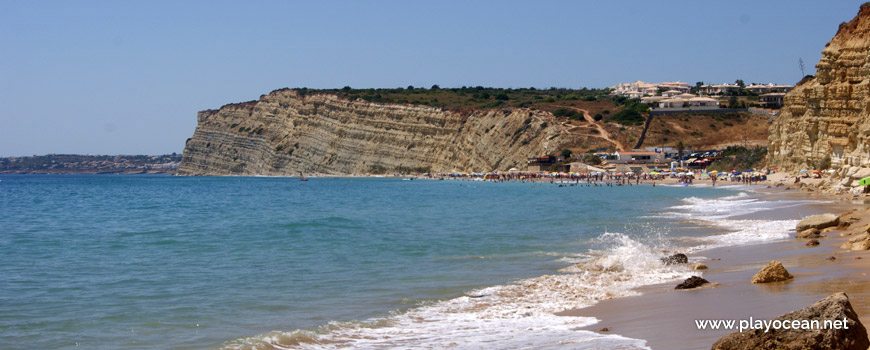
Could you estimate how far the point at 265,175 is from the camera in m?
109

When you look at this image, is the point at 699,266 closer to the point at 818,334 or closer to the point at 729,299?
the point at 729,299

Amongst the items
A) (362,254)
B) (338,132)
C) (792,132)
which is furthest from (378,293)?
(338,132)

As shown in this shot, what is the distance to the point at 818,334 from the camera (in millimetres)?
4578

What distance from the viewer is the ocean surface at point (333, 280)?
8.10 meters

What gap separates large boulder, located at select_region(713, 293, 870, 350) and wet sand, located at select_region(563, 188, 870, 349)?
1082mm

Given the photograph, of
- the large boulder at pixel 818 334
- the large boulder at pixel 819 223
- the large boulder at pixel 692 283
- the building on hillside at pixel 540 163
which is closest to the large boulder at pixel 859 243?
the large boulder at pixel 692 283

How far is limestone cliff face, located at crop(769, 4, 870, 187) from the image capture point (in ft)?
108

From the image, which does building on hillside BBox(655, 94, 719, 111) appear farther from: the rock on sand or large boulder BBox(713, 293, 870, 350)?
large boulder BBox(713, 293, 870, 350)

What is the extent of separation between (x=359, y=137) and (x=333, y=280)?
88692 mm

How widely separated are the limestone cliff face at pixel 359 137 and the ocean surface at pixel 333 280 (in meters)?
63.0

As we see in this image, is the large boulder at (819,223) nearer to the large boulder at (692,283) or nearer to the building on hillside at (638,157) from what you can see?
the large boulder at (692,283)

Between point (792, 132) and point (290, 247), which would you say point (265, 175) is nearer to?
point (792, 132)

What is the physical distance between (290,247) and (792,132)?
41274 mm

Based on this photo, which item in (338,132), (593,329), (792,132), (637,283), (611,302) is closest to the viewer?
(593,329)
